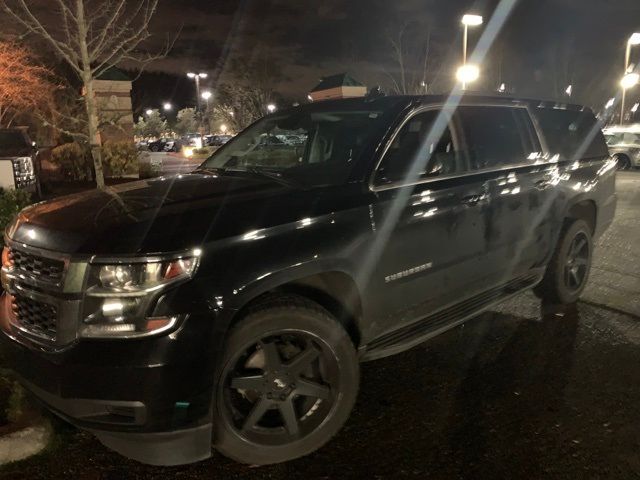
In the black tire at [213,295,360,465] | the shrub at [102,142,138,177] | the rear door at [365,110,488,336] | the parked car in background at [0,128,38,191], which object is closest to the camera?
the black tire at [213,295,360,465]

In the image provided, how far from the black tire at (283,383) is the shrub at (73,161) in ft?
51.4

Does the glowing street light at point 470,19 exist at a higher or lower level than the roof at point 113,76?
higher

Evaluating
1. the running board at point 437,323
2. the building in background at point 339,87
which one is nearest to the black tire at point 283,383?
the running board at point 437,323

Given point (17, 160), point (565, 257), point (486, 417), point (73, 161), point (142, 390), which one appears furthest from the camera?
point (73, 161)

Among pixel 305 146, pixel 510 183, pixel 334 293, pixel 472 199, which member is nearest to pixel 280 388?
pixel 334 293

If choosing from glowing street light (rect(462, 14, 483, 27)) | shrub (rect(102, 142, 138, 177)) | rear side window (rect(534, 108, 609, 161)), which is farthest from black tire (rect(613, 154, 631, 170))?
shrub (rect(102, 142, 138, 177))

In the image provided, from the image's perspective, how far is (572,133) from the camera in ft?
17.2

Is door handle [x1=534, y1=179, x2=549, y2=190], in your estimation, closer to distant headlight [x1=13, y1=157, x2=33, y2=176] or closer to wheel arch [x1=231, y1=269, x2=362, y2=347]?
wheel arch [x1=231, y1=269, x2=362, y2=347]

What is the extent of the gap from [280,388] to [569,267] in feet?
11.1

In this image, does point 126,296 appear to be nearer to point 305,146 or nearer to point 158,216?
point 158,216

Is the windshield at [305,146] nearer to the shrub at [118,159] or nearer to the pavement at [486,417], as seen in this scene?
the pavement at [486,417]

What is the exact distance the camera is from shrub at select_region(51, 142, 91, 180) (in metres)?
16.8

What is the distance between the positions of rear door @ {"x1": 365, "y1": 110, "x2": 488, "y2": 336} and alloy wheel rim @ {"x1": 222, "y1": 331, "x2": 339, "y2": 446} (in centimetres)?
49

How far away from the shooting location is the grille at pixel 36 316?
2615 mm
